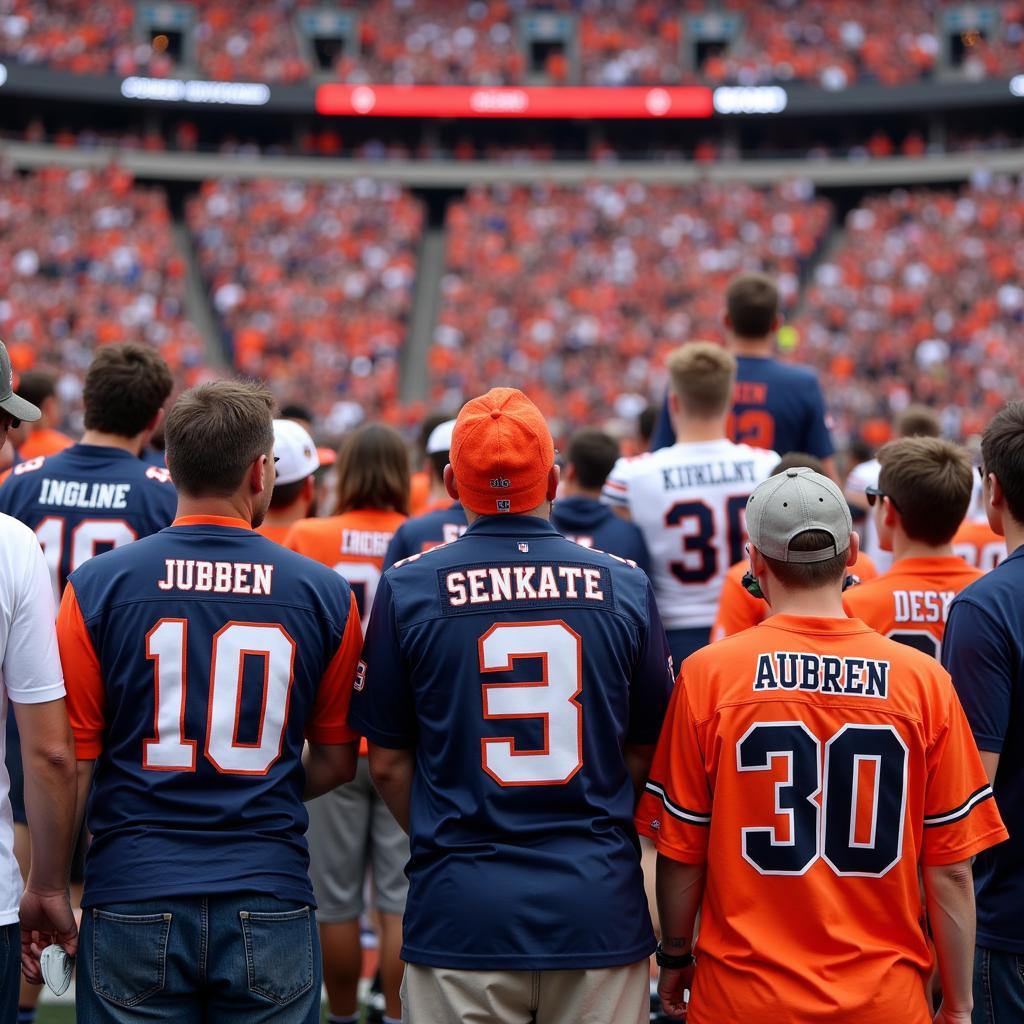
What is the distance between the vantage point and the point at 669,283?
27.8 metres

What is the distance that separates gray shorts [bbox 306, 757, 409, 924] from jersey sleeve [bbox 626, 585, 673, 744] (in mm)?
1982

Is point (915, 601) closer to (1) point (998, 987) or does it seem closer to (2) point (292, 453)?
(1) point (998, 987)

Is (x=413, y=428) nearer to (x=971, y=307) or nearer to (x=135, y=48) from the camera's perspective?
(x=971, y=307)

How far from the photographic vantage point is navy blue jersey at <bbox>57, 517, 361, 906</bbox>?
285 centimetres

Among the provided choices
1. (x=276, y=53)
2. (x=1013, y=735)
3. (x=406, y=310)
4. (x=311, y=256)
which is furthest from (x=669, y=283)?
(x=1013, y=735)

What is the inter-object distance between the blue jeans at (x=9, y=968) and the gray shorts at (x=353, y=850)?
191cm

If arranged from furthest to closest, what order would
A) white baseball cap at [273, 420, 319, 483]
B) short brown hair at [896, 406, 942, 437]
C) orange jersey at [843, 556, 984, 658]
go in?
short brown hair at [896, 406, 942, 437], white baseball cap at [273, 420, 319, 483], orange jersey at [843, 556, 984, 658]

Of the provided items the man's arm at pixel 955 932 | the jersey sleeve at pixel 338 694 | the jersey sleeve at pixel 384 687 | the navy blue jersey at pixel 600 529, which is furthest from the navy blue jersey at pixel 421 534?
the man's arm at pixel 955 932

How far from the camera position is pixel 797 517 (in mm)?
2896

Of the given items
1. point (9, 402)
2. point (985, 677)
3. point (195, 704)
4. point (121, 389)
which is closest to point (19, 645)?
point (195, 704)

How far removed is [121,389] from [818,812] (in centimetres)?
271

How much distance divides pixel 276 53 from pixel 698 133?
11.8m

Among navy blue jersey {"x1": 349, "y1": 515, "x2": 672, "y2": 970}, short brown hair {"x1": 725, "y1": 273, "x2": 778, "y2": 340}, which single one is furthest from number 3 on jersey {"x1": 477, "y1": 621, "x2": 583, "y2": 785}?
short brown hair {"x1": 725, "y1": 273, "x2": 778, "y2": 340}

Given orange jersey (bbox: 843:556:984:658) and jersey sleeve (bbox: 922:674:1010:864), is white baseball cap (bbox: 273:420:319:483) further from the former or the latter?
jersey sleeve (bbox: 922:674:1010:864)
